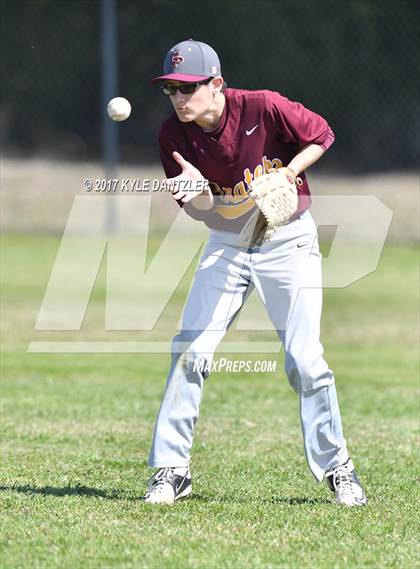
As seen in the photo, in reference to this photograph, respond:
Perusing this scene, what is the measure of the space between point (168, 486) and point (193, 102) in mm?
1663

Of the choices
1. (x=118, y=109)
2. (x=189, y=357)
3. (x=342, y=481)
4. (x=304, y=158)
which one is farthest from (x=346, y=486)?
(x=118, y=109)

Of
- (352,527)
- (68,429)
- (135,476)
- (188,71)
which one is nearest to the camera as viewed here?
(352,527)

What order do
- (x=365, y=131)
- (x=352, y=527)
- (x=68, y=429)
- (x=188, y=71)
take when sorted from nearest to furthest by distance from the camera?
(x=352, y=527) → (x=188, y=71) → (x=68, y=429) → (x=365, y=131)

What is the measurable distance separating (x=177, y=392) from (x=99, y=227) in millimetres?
10496

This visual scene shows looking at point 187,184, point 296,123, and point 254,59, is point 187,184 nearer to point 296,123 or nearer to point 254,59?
point 296,123

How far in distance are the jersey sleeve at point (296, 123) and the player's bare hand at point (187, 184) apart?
424 millimetres

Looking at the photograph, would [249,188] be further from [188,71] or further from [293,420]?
[293,420]

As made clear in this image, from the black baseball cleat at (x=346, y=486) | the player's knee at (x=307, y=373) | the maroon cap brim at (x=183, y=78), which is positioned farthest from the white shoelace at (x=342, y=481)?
the maroon cap brim at (x=183, y=78)

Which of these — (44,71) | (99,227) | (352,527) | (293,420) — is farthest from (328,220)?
(352,527)

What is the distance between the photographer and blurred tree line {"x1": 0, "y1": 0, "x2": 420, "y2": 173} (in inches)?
591

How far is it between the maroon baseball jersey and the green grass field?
1313 mm

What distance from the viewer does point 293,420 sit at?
7.26 meters

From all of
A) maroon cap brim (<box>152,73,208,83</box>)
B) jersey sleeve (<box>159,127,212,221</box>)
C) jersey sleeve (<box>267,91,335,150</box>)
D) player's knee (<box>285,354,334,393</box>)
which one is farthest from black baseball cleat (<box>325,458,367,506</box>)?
Result: maroon cap brim (<box>152,73,208,83</box>)

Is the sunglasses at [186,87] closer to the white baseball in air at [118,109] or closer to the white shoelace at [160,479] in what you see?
the white baseball in air at [118,109]
